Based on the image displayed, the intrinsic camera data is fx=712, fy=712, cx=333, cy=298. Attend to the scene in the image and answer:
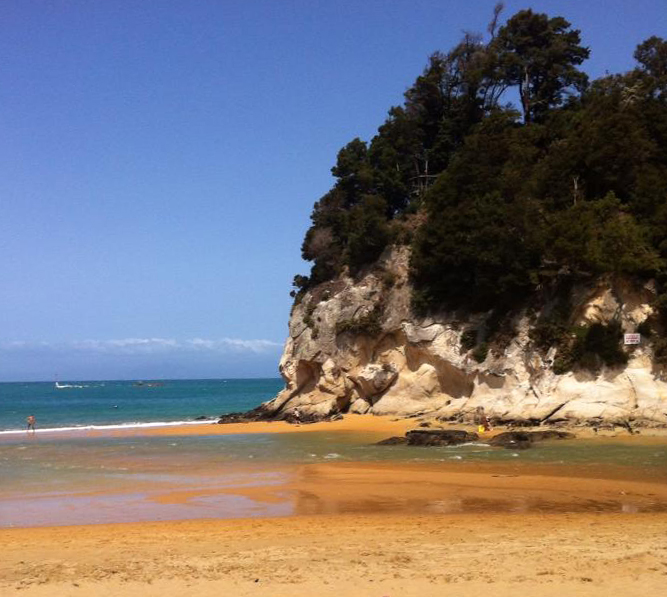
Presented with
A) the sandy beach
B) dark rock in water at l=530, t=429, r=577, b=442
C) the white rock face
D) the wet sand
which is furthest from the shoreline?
the wet sand

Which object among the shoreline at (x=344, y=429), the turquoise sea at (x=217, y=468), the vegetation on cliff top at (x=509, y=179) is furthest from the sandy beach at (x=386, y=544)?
the vegetation on cliff top at (x=509, y=179)

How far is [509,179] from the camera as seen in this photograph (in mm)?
35000

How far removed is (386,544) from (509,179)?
88.9 feet

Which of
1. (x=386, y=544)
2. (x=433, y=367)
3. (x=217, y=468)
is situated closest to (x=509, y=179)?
(x=433, y=367)

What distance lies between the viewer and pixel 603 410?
27172 mm

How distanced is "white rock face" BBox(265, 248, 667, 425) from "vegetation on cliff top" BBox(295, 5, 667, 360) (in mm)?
1276

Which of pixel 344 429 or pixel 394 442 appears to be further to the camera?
pixel 344 429

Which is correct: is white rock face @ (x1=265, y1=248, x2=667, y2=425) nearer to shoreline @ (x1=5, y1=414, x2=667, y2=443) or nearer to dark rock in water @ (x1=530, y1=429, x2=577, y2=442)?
shoreline @ (x1=5, y1=414, x2=667, y2=443)

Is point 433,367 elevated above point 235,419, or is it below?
above

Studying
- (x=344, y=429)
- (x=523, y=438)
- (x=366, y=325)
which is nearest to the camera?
(x=523, y=438)

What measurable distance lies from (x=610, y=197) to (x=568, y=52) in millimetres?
21276

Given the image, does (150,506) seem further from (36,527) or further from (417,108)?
(417,108)

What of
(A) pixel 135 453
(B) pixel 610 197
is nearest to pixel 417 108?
(B) pixel 610 197

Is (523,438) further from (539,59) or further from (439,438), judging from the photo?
(539,59)
